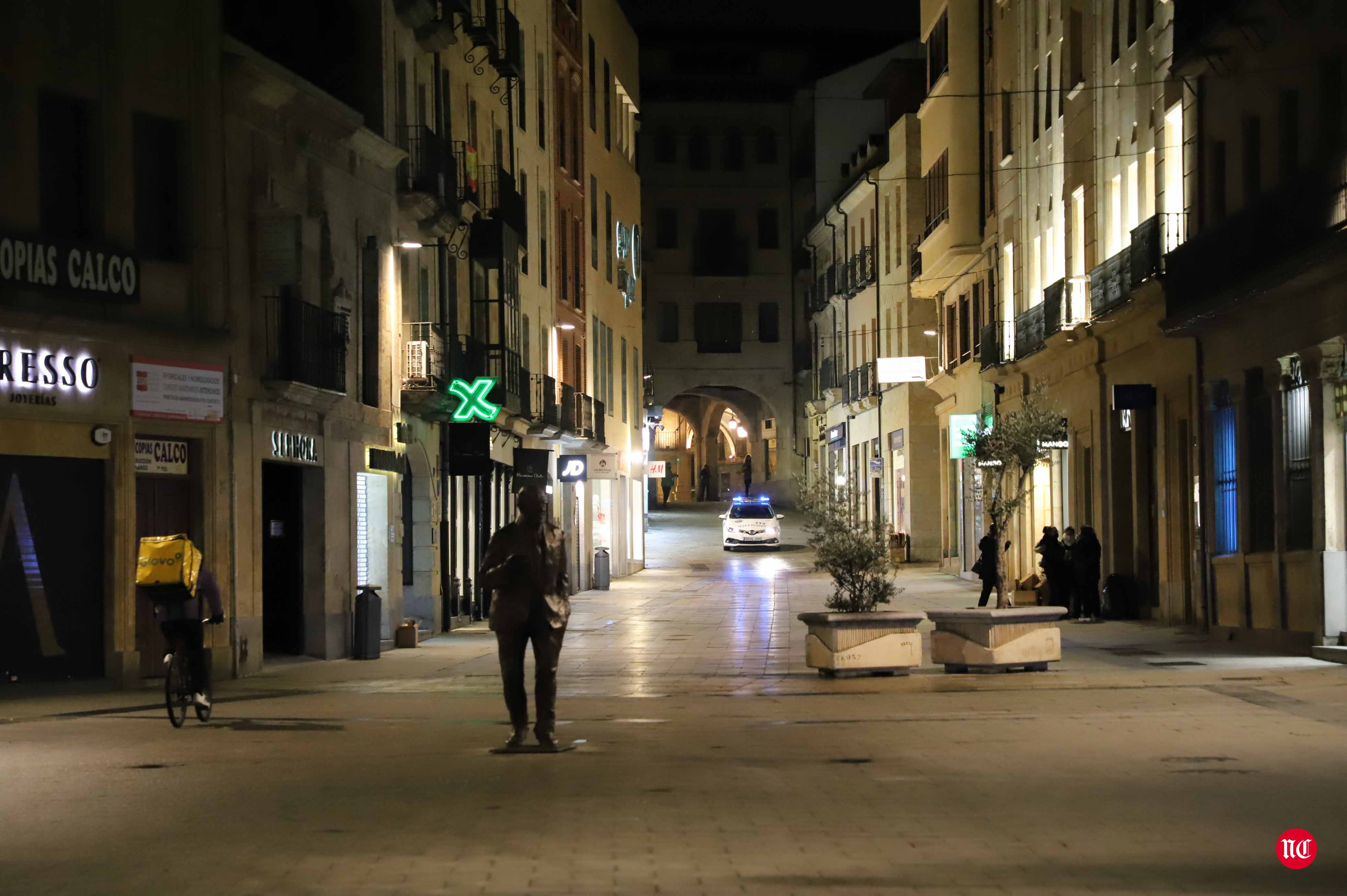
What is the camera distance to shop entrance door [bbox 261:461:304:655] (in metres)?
24.1

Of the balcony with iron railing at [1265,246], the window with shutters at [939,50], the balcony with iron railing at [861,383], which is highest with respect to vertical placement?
the window with shutters at [939,50]

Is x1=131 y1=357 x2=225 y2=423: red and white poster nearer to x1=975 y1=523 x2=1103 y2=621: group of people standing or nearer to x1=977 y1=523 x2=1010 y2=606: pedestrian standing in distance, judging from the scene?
x1=975 y1=523 x2=1103 y2=621: group of people standing

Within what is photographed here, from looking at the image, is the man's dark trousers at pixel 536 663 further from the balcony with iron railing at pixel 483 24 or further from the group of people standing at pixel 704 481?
the group of people standing at pixel 704 481

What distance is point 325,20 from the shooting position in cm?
2691

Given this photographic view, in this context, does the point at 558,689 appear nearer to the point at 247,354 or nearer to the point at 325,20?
the point at 247,354

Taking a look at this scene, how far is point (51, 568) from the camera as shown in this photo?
19.2 metres

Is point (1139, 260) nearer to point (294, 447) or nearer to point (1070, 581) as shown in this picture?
point (1070, 581)

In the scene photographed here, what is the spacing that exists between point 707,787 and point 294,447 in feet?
44.7

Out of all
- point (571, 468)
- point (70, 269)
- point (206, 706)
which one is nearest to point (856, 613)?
point (206, 706)

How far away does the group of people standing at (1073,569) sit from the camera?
29844mm

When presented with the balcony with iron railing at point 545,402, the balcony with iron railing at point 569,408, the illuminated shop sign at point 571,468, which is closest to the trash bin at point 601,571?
the balcony with iron railing at point 569,408

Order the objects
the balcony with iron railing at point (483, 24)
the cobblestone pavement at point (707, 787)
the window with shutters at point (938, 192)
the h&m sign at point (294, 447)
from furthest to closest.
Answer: the window with shutters at point (938, 192) < the balcony with iron railing at point (483, 24) < the h&m sign at point (294, 447) < the cobblestone pavement at point (707, 787)

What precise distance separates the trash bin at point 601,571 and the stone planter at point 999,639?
2526 cm

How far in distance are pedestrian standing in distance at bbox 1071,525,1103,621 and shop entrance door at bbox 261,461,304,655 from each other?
517 inches
